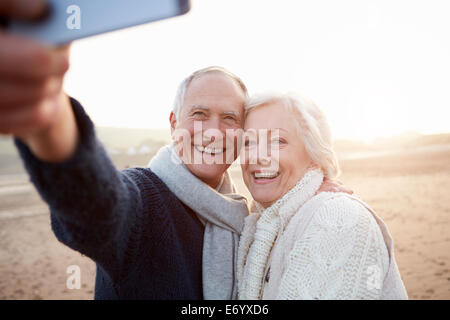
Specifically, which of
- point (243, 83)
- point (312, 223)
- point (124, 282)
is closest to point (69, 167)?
point (124, 282)

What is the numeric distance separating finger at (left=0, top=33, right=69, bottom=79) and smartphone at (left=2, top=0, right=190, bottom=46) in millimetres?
30

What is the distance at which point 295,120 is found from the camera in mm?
2156

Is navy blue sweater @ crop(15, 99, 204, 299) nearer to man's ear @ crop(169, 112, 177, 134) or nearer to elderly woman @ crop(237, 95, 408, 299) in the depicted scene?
elderly woman @ crop(237, 95, 408, 299)

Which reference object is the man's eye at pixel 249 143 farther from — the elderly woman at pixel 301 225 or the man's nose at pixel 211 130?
the man's nose at pixel 211 130

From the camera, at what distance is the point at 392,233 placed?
8.72 m

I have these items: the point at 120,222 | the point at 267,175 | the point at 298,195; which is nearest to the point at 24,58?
the point at 120,222

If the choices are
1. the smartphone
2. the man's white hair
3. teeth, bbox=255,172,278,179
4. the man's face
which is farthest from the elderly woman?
the smartphone

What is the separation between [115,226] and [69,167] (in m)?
0.35

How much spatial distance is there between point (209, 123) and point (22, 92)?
168 centimetres

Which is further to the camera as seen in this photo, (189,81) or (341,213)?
(189,81)

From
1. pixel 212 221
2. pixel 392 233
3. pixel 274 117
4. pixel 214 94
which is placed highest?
pixel 214 94

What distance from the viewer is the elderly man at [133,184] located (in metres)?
0.68

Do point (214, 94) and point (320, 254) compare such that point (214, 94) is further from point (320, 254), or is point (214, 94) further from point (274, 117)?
point (320, 254)

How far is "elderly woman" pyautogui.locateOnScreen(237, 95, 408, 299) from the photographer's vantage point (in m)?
1.50
